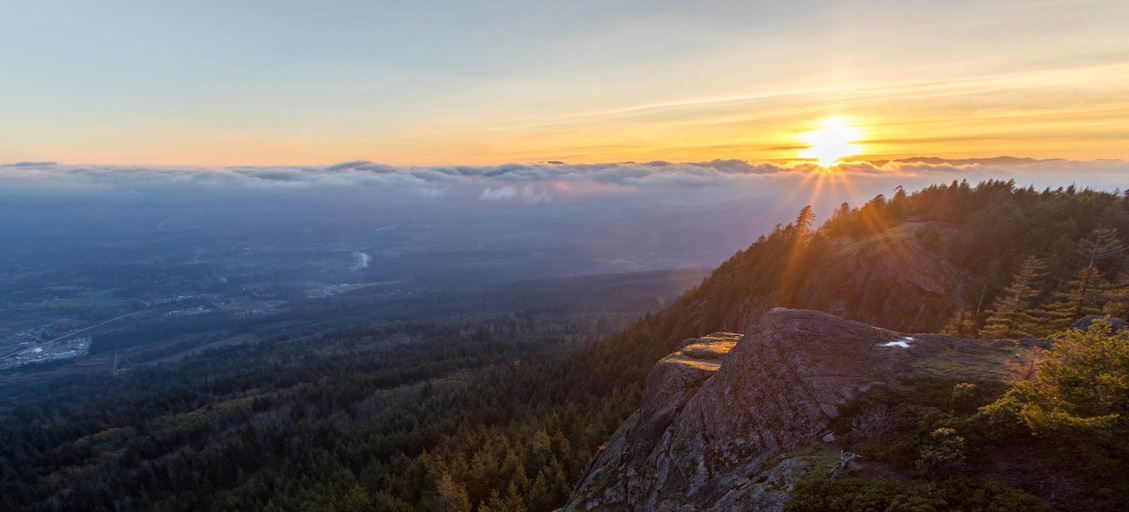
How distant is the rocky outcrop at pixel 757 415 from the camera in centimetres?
2330

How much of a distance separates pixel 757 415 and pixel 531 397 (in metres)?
99.6

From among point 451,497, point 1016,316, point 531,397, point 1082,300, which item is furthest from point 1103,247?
point 531,397

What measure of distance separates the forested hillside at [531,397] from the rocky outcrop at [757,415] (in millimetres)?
32520

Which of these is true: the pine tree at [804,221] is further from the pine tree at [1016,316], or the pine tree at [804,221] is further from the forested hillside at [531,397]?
the pine tree at [1016,316]

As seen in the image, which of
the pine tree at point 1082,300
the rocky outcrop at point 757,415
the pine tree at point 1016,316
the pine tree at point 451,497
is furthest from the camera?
the pine tree at point 451,497

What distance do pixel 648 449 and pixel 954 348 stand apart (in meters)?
20.2

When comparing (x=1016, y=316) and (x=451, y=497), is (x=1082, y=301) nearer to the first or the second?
(x=1016, y=316)

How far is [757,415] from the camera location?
1029 inches

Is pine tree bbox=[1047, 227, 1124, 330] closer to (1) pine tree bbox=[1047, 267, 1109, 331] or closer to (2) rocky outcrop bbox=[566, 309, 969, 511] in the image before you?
(1) pine tree bbox=[1047, 267, 1109, 331]

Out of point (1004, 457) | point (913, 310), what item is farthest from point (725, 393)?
point (913, 310)

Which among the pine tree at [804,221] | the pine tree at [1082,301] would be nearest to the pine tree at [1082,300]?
the pine tree at [1082,301]

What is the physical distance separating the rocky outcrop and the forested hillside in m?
32.5

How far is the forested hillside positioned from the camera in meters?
66.1

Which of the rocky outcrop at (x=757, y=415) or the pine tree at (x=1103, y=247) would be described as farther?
the pine tree at (x=1103, y=247)
